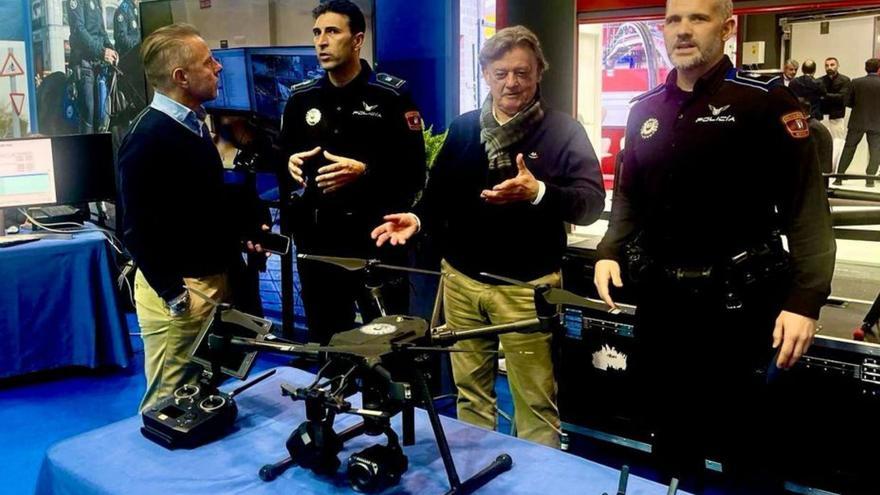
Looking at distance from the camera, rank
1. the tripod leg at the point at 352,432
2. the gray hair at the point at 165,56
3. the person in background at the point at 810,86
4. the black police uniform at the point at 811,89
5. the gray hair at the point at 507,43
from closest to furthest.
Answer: the tripod leg at the point at 352,432, the gray hair at the point at 507,43, the gray hair at the point at 165,56, the person in background at the point at 810,86, the black police uniform at the point at 811,89

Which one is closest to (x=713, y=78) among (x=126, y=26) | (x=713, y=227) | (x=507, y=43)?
(x=713, y=227)

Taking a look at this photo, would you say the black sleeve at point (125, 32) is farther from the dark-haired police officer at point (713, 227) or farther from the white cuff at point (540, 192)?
the dark-haired police officer at point (713, 227)

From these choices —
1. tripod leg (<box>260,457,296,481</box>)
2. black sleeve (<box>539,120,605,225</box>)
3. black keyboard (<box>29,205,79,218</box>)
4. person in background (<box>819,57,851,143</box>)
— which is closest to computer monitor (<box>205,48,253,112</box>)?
black keyboard (<box>29,205,79,218</box>)

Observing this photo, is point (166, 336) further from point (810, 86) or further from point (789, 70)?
point (810, 86)

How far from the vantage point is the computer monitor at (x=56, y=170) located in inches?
169

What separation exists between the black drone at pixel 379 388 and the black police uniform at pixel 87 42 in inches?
197

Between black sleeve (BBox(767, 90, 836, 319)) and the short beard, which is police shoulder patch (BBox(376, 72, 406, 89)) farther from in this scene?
black sleeve (BBox(767, 90, 836, 319))

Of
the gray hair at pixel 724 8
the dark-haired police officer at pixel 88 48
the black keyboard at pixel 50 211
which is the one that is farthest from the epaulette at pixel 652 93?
the dark-haired police officer at pixel 88 48

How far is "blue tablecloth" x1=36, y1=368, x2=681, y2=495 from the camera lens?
1.53 meters

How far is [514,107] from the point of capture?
7.98 feet

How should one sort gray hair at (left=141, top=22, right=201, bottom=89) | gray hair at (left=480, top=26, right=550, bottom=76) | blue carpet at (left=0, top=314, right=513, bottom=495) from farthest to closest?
blue carpet at (left=0, top=314, right=513, bottom=495) < gray hair at (left=141, top=22, right=201, bottom=89) < gray hair at (left=480, top=26, right=550, bottom=76)

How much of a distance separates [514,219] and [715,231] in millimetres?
666

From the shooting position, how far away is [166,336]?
8.80ft

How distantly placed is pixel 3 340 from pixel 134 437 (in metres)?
2.83
